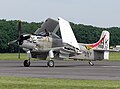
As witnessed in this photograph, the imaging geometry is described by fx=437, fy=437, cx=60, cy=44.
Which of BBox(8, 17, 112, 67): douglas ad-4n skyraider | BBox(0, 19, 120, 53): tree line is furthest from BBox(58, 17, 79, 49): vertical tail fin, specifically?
BBox(0, 19, 120, 53): tree line

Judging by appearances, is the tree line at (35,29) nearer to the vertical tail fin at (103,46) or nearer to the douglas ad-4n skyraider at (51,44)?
the vertical tail fin at (103,46)

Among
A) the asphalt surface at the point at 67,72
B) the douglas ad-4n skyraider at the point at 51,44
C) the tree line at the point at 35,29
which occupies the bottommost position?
the asphalt surface at the point at 67,72

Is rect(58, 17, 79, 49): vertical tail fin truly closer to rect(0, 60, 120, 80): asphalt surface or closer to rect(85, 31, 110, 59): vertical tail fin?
rect(85, 31, 110, 59): vertical tail fin

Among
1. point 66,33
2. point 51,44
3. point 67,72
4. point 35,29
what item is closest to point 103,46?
point 66,33

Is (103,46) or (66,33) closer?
(66,33)

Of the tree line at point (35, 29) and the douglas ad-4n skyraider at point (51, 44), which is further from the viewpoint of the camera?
the tree line at point (35, 29)

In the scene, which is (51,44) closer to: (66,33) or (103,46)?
(66,33)

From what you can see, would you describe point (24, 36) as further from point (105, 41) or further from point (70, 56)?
point (105, 41)

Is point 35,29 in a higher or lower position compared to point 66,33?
higher

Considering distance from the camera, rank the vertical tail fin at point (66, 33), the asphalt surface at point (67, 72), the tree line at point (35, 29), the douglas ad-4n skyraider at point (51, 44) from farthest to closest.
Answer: the tree line at point (35, 29) → the vertical tail fin at point (66, 33) → the douglas ad-4n skyraider at point (51, 44) → the asphalt surface at point (67, 72)

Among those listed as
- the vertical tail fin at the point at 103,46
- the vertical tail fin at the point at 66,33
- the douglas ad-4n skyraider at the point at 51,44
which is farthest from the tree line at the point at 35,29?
the vertical tail fin at the point at 66,33

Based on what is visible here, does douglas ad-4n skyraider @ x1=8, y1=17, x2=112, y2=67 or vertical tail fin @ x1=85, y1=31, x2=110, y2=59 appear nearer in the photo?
douglas ad-4n skyraider @ x1=8, y1=17, x2=112, y2=67

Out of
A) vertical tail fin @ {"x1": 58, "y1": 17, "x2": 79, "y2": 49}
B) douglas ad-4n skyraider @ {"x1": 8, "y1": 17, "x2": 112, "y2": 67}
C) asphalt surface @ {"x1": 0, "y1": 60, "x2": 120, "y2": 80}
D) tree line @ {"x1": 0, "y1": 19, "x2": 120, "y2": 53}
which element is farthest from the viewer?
tree line @ {"x1": 0, "y1": 19, "x2": 120, "y2": 53}

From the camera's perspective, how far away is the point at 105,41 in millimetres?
42031
